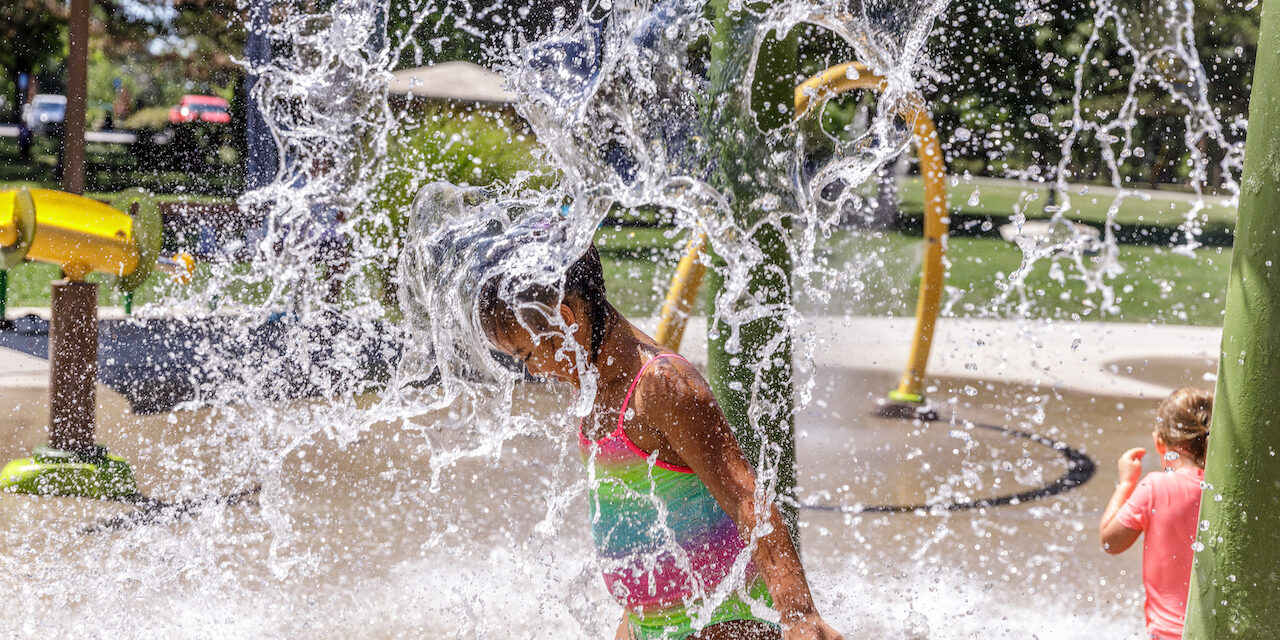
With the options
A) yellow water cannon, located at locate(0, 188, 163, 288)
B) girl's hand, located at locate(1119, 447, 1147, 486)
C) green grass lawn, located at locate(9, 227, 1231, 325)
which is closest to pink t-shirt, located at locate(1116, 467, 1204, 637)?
girl's hand, located at locate(1119, 447, 1147, 486)

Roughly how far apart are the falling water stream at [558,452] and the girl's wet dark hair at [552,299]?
34 millimetres

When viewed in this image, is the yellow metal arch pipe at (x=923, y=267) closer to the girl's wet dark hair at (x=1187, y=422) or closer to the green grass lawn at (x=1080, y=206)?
the girl's wet dark hair at (x=1187, y=422)

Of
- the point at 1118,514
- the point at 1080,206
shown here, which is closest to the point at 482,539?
the point at 1118,514

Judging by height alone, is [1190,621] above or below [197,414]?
above

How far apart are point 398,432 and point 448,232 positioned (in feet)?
12.2

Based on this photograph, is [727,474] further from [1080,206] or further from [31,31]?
[31,31]

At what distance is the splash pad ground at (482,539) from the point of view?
3.64 metres

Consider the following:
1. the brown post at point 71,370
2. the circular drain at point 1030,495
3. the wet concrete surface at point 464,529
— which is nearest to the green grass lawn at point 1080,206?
the circular drain at point 1030,495

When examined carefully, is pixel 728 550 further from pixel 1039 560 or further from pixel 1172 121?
pixel 1172 121

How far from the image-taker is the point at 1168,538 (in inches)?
111

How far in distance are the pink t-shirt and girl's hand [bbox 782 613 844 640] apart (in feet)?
4.36

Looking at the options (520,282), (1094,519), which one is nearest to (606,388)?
(520,282)

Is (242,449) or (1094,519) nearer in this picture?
(1094,519)

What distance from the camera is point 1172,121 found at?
3312cm
